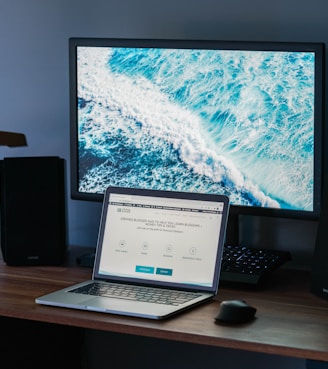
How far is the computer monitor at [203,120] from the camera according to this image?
1.84 m

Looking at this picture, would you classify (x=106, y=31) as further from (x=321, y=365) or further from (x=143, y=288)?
(x=321, y=365)

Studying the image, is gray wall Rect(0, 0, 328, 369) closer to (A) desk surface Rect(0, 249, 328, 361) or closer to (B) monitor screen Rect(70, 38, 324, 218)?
(B) monitor screen Rect(70, 38, 324, 218)

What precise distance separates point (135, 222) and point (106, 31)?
619 millimetres

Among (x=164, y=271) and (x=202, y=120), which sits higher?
(x=202, y=120)

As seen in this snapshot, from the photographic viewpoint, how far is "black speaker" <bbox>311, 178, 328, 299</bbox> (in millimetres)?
1694

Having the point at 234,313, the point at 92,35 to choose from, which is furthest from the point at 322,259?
the point at 92,35

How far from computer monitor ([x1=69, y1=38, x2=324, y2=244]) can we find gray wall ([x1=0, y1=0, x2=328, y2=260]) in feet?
0.53

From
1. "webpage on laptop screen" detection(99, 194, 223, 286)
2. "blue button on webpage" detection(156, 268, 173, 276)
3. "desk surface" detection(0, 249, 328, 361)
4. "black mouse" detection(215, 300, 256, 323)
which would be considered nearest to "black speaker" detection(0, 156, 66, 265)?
"desk surface" detection(0, 249, 328, 361)

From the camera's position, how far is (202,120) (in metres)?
1.92

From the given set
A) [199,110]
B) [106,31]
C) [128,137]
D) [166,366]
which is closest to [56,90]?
[106,31]

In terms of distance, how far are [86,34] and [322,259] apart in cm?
92

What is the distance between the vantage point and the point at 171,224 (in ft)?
5.82

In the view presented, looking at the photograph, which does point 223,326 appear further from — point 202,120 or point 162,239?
point 202,120

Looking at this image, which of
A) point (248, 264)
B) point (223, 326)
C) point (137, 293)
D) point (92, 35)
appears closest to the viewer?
point (223, 326)
